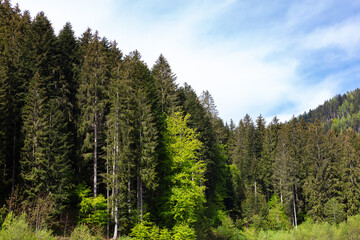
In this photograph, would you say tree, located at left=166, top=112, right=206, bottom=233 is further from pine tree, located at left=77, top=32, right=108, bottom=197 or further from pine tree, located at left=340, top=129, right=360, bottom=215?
pine tree, located at left=340, top=129, right=360, bottom=215

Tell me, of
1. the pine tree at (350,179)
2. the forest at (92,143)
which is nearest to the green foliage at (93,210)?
the forest at (92,143)

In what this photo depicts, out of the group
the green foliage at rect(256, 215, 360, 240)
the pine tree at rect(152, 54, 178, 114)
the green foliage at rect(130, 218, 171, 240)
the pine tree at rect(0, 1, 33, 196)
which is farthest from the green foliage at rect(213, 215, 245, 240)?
the pine tree at rect(0, 1, 33, 196)

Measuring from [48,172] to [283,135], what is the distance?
5234 cm

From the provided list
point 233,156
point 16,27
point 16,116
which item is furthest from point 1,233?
point 233,156

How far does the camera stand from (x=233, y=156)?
7681 cm

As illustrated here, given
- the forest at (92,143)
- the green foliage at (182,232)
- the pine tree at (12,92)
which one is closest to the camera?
the forest at (92,143)

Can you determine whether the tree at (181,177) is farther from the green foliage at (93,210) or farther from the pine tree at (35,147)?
the pine tree at (35,147)

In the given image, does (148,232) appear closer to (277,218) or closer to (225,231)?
(225,231)

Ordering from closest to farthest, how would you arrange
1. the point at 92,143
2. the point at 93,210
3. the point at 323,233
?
the point at 93,210
the point at 92,143
the point at 323,233

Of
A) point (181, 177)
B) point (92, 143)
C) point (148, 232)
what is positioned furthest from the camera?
point (181, 177)

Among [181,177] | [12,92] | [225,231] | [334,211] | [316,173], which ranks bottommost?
[225,231]

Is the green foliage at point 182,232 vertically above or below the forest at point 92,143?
below

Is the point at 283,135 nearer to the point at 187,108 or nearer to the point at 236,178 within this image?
the point at 236,178

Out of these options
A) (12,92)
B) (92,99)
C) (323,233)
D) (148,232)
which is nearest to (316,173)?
(323,233)
